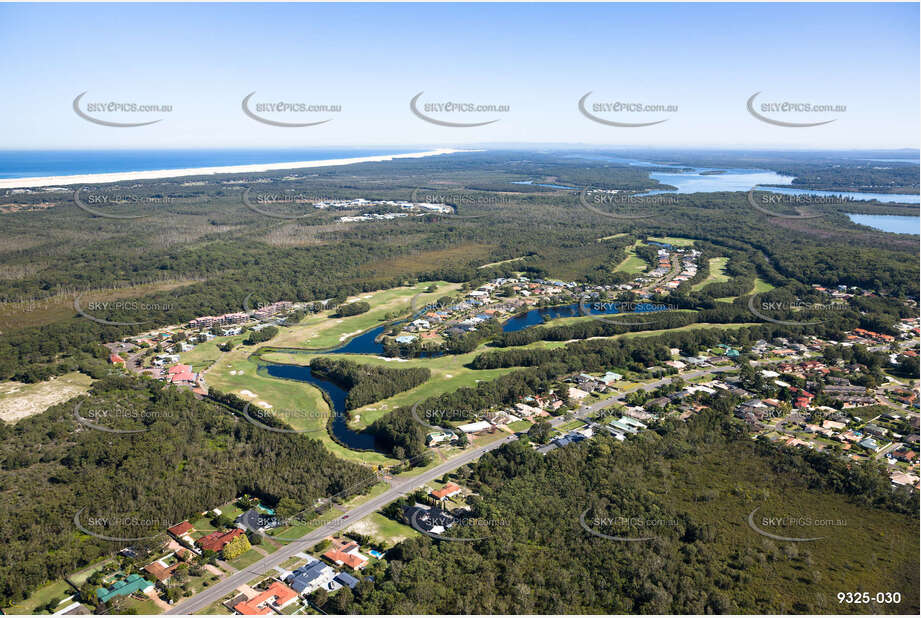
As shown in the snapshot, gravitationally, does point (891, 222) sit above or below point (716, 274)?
above

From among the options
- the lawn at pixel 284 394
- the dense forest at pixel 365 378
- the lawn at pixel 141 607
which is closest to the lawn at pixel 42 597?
the lawn at pixel 141 607

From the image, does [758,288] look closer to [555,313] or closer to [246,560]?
[555,313]

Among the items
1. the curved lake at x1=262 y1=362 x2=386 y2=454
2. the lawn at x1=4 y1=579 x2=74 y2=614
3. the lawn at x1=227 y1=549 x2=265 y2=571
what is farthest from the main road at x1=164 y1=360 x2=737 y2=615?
the lawn at x1=4 y1=579 x2=74 y2=614

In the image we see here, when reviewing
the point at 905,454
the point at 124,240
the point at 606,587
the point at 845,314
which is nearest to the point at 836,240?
the point at 845,314

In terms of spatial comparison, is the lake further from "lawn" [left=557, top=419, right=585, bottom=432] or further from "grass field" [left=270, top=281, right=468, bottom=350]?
"lawn" [left=557, top=419, right=585, bottom=432]

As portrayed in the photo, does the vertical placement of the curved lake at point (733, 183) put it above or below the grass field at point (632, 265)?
above

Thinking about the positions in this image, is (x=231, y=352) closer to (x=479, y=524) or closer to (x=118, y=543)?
(x=118, y=543)

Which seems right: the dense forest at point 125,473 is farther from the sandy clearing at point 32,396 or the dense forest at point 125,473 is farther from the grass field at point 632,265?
the grass field at point 632,265

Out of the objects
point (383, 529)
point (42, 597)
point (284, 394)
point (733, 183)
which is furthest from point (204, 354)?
point (733, 183)
